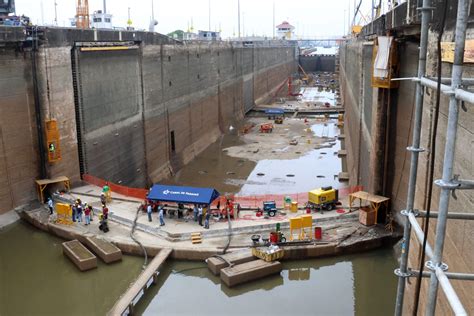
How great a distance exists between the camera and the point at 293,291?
731 inches

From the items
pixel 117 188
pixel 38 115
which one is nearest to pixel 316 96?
pixel 117 188

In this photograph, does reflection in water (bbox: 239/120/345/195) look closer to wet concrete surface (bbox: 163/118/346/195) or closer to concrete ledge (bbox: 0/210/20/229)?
wet concrete surface (bbox: 163/118/346/195)

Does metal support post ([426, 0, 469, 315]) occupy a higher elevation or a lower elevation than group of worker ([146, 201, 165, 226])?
higher

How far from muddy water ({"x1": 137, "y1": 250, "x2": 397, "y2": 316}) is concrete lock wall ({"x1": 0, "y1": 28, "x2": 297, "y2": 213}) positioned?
1055 cm

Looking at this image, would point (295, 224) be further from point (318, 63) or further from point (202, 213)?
point (318, 63)

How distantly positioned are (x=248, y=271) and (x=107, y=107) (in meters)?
16.1

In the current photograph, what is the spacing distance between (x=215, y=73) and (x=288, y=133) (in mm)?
10131

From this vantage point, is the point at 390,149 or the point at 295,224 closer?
the point at 295,224

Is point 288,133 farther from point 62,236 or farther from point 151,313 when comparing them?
point 151,313

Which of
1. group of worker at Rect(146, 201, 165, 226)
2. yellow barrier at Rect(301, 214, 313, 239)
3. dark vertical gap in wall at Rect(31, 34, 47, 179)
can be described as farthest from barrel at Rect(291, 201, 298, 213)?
dark vertical gap in wall at Rect(31, 34, 47, 179)

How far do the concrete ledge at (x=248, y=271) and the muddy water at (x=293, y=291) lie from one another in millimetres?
237

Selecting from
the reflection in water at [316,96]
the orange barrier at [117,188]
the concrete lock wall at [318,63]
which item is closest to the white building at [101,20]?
the reflection in water at [316,96]

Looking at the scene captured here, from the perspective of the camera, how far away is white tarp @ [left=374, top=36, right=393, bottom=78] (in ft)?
67.6

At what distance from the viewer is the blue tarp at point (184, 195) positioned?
22.6 meters
